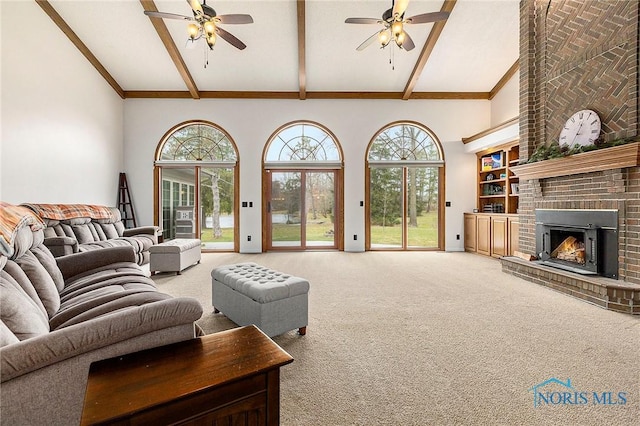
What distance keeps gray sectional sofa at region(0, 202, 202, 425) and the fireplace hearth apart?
172 inches

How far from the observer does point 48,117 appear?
4531mm

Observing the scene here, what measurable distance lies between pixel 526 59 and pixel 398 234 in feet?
12.9

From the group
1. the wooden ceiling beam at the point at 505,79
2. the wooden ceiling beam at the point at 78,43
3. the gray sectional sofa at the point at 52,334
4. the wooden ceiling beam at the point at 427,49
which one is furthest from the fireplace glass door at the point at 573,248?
the wooden ceiling beam at the point at 78,43

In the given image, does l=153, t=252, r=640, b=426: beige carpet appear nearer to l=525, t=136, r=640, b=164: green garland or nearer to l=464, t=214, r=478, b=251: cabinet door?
l=525, t=136, r=640, b=164: green garland

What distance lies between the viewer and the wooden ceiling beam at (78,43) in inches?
175

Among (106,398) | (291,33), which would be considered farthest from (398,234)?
(106,398)

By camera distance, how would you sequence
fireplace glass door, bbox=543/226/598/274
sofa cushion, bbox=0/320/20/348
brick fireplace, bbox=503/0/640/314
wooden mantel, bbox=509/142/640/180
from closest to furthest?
sofa cushion, bbox=0/320/20/348 < wooden mantel, bbox=509/142/640/180 < brick fireplace, bbox=503/0/640/314 < fireplace glass door, bbox=543/226/598/274

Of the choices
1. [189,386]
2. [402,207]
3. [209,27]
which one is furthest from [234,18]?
[402,207]

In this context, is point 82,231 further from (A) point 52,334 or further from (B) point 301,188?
(A) point 52,334

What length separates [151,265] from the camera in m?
4.45

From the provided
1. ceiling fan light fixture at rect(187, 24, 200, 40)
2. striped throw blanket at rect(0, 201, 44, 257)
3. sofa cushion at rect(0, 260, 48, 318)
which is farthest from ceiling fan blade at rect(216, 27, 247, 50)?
sofa cushion at rect(0, 260, 48, 318)

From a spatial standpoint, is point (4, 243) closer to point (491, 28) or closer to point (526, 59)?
point (526, 59)

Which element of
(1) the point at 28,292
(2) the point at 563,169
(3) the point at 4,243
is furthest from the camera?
(2) the point at 563,169

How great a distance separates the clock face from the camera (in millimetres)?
3525
